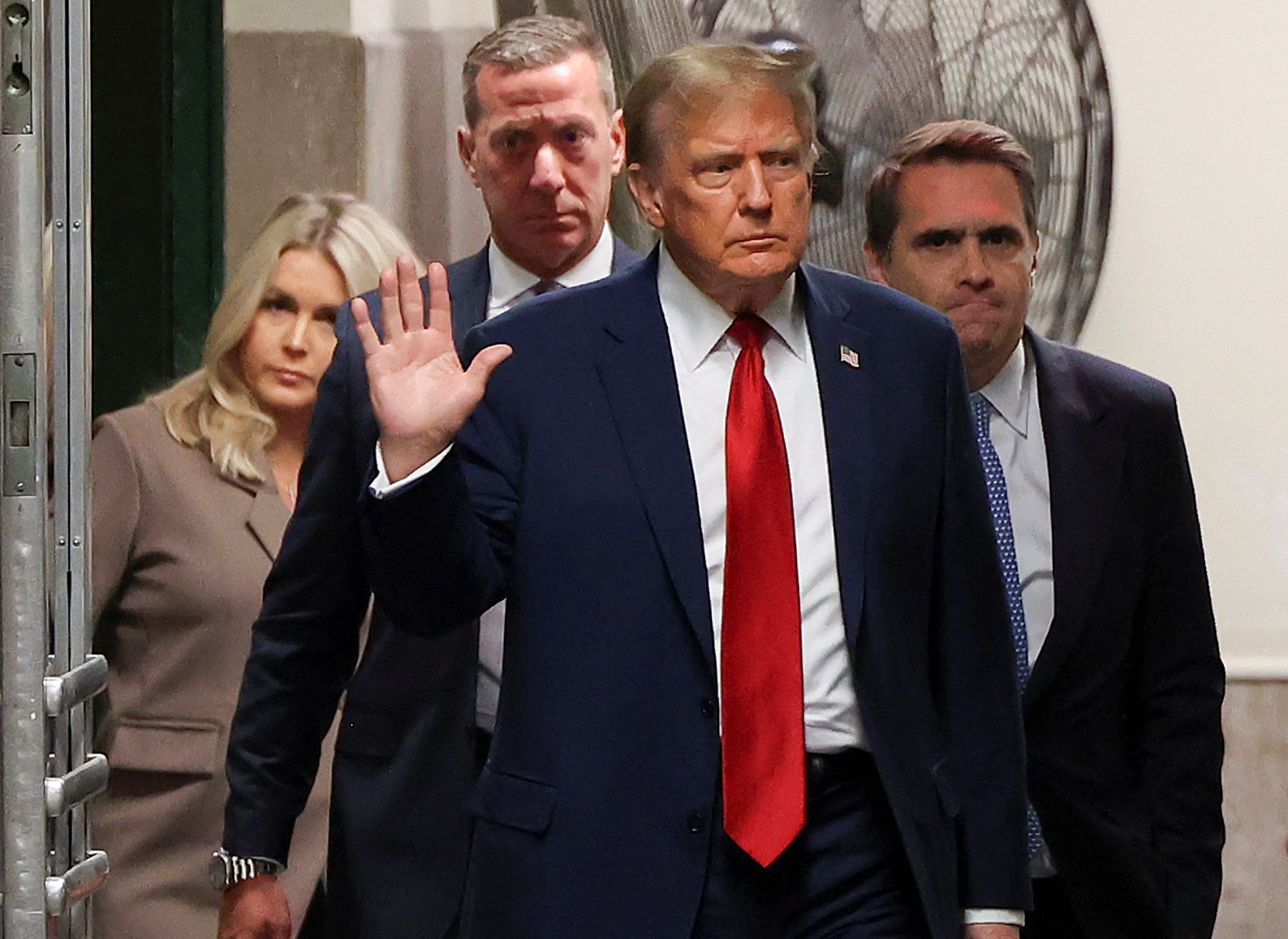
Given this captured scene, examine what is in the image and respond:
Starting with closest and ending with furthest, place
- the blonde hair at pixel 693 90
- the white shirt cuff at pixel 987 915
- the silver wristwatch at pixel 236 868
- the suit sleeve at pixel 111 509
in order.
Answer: the white shirt cuff at pixel 987 915 → the blonde hair at pixel 693 90 → the silver wristwatch at pixel 236 868 → the suit sleeve at pixel 111 509

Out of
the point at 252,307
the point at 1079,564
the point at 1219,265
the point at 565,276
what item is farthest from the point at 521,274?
the point at 1219,265

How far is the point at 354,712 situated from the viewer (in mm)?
2787

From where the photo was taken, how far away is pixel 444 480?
2.02 m

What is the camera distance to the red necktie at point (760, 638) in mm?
2129

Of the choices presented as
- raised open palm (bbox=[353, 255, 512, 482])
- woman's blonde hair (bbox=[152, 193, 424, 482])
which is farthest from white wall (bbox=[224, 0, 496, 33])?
raised open palm (bbox=[353, 255, 512, 482])

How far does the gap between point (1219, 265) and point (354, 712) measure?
1425mm

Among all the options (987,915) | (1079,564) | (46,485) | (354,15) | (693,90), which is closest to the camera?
(46,485)

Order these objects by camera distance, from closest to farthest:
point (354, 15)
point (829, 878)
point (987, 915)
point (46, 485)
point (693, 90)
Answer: point (46, 485)
point (829, 878)
point (987, 915)
point (693, 90)
point (354, 15)

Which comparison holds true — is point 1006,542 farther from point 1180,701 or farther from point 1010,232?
point 1010,232

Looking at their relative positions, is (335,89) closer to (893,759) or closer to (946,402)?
(946,402)

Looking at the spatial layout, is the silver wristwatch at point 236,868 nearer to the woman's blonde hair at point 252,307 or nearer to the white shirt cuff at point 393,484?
the woman's blonde hair at point 252,307

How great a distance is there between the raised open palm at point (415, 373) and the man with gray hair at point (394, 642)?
57cm

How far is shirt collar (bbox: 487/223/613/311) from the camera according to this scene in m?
2.76

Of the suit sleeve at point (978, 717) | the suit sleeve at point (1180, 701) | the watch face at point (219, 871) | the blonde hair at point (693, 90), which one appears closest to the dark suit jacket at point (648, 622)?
the suit sleeve at point (978, 717)
